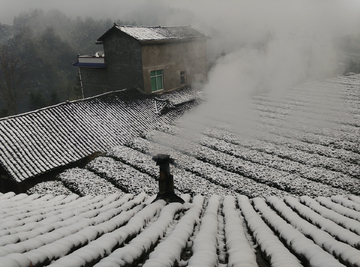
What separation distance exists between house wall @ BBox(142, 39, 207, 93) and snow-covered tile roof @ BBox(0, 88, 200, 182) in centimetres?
232

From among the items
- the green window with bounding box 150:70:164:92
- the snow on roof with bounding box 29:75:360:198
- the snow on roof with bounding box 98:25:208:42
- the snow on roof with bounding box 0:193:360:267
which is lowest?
the snow on roof with bounding box 29:75:360:198

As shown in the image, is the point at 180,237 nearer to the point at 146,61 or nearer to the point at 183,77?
the point at 146,61

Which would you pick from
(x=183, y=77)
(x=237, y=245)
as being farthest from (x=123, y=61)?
(x=237, y=245)

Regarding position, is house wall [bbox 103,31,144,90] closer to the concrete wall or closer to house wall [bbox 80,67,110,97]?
the concrete wall

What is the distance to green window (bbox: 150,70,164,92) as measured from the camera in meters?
18.8

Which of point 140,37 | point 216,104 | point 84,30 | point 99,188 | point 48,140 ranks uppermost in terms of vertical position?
point 84,30

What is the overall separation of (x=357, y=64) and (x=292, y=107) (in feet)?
16.9

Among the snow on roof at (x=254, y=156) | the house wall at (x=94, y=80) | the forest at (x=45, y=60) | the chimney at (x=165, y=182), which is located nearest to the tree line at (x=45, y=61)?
the forest at (x=45, y=60)

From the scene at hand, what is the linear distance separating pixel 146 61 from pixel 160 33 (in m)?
2.48

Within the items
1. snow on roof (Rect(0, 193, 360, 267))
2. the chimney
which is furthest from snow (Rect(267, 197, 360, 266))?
the chimney

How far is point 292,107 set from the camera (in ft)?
43.3

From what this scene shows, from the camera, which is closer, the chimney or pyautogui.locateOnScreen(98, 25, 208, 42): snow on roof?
the chimney

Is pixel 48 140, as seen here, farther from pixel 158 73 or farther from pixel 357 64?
pixel 357 64

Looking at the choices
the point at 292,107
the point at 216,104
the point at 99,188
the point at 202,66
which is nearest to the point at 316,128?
the point at 292,107
